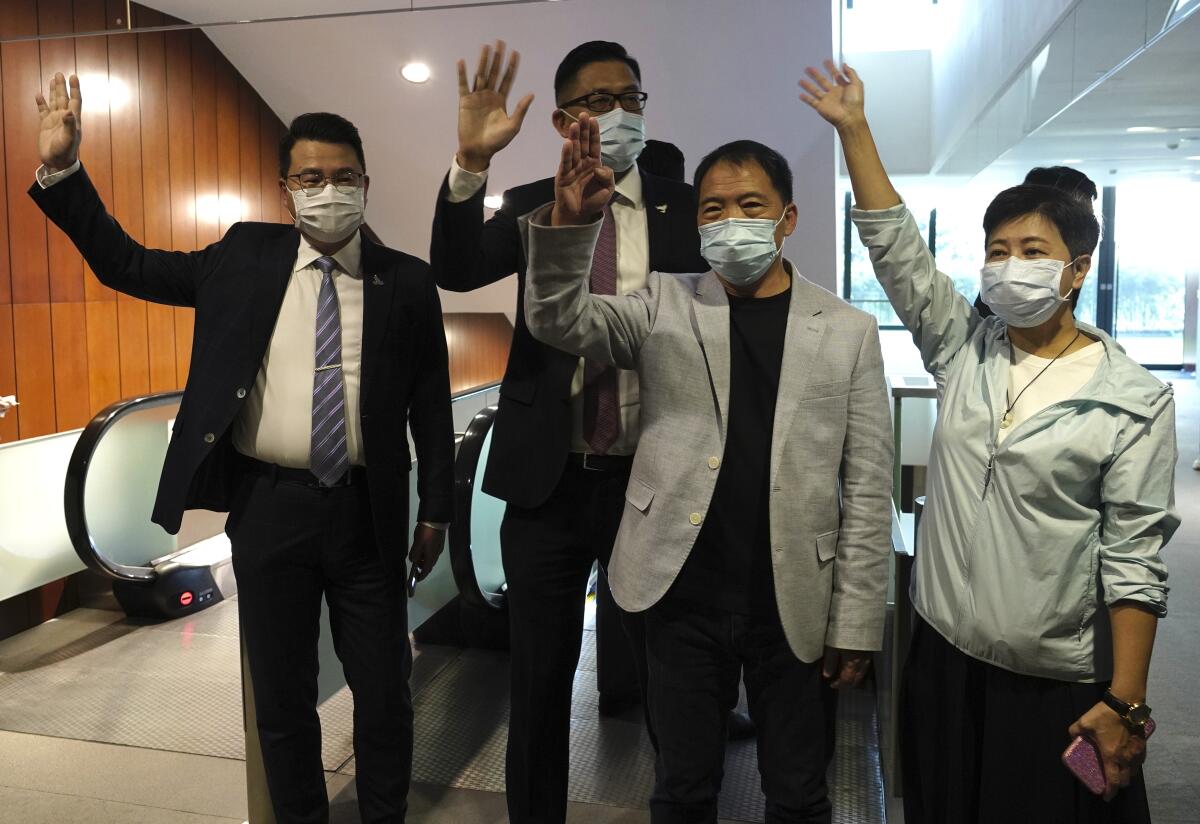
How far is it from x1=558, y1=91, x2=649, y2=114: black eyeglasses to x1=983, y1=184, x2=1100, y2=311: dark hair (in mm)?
733

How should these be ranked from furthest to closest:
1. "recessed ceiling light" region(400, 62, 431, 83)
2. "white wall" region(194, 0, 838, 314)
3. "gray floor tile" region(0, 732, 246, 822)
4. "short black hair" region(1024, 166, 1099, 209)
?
1. "recessed ceiling light" region(400, 62, 431, 83)
2. "white wall" region(194, 0, 838, 314)
3. "gray floor tile" region(0, 732, 246, 822)
4. "short black hair" region(1024, 166, 1099, 209)

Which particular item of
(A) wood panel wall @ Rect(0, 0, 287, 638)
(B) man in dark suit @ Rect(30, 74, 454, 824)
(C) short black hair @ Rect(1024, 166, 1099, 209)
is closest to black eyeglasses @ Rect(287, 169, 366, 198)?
(B) man in dark suit @ Rect(30, 74, 454, 824)

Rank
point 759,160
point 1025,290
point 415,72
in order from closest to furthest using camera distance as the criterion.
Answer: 1. point 1025,290
2. point 759,160
3. point 415,72

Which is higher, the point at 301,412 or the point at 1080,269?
the point at 1080,269

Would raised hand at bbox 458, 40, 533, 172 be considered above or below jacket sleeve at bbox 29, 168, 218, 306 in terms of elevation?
above

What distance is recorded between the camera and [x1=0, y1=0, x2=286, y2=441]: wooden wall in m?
4.04

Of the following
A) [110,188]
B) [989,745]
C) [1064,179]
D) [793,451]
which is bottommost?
[989,745]

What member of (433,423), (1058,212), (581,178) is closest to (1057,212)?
(1058,212)

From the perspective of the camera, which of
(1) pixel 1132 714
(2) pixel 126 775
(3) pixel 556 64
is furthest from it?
(3) pixel 556 64

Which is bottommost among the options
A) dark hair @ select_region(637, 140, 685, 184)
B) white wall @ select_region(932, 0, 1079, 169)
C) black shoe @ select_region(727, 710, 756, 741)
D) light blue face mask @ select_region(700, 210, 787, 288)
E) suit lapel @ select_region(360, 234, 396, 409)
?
black shoe @ select_region(727, 710, 756, 741)

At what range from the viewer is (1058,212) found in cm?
165

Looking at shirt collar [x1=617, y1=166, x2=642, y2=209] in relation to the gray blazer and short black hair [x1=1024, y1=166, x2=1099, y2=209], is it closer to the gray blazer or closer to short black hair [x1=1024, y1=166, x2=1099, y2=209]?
the gray blazer

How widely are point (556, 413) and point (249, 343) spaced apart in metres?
0.68

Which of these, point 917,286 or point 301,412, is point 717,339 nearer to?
point 917,286
